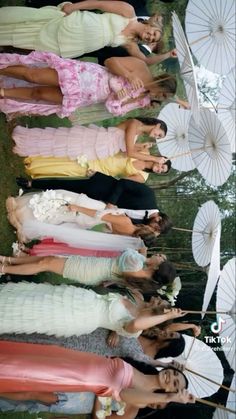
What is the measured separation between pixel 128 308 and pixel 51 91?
1.57m

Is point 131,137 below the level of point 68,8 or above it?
below

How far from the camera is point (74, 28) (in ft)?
11.9

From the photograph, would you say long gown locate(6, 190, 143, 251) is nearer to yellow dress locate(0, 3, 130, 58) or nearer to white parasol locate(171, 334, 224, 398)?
white parasol locate(171, 334, 224, 398)

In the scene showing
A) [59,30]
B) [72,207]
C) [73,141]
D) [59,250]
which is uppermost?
[59,30]

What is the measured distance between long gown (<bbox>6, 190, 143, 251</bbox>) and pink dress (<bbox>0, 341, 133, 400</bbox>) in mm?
958

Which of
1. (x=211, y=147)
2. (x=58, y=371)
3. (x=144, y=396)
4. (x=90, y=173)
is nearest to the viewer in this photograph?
(x=58, y=371)

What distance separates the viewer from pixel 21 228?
3.91 m

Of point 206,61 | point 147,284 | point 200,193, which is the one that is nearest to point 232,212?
point 200,193

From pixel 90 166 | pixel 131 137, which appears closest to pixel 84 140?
pixel 90 166

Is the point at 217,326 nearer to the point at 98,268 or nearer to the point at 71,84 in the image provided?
the point at 98,268

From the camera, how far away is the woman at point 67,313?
320 cm

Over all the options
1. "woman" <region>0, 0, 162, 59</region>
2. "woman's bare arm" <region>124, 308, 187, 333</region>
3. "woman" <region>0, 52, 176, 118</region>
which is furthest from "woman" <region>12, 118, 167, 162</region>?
"woman's bare arm" <region>124, 308, 187, 333</region>

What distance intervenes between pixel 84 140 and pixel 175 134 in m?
1.40

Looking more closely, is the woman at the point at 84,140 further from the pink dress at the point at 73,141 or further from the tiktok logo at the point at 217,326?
the tiktok logo at the point at 217,326
